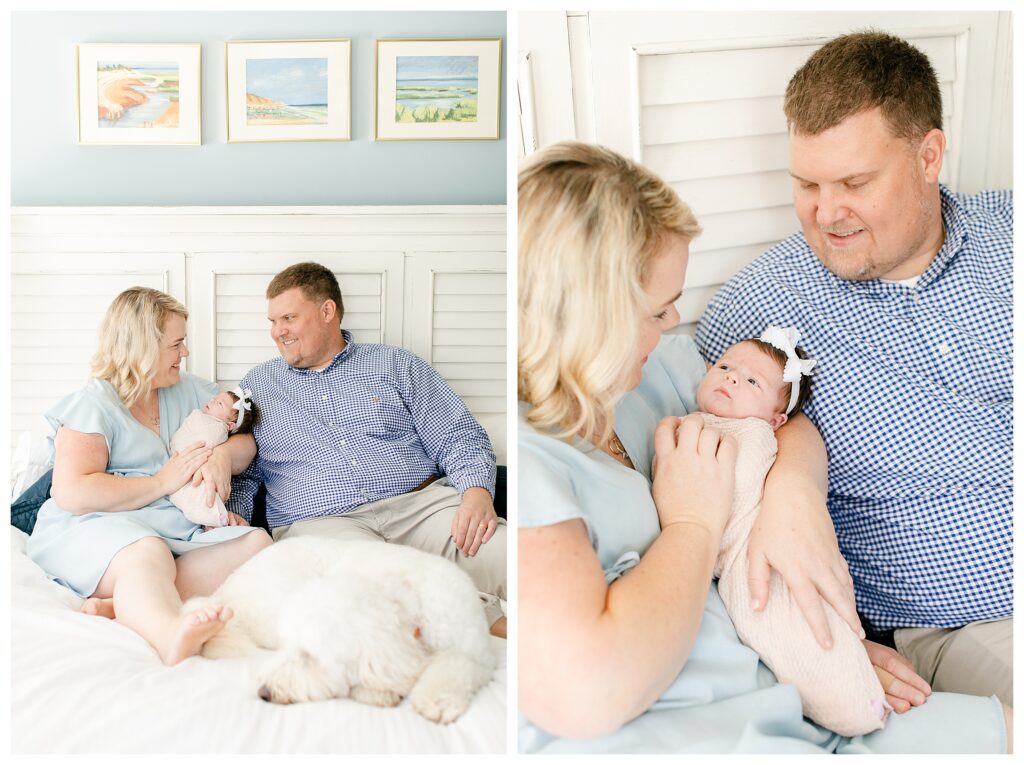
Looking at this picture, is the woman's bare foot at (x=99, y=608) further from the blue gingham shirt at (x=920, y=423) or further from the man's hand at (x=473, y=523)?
the blue gingham shirt at (x=920, y=423)

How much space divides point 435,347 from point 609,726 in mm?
1050

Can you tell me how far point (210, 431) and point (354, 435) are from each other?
11.1 inches

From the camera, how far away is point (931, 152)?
4.31 feet

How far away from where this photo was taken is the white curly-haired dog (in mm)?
986

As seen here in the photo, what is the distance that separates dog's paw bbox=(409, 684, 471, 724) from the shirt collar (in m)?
0.76

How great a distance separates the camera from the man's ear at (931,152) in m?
1.29

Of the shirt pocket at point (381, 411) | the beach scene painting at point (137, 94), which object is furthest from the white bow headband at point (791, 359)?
the beach scene painting at point (137, 94)

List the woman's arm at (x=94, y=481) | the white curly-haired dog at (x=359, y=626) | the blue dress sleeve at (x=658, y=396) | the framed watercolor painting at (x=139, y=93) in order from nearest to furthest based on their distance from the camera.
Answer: the white curly-haired dog at (x=359, y=626) < the blue dress sleeve at (x=658, y=396) < the woman's arm at (x=94, y=481) < the framed watercolor painting at (x=139, y=93)

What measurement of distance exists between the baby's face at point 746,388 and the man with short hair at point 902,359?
120 mm

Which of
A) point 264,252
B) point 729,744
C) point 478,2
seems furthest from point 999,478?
point 264,252

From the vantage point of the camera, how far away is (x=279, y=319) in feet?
5.18

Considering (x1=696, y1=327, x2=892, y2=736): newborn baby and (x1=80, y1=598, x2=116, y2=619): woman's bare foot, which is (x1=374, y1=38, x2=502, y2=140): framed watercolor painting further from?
(x1=80, y1=598, x2=116, y2=619): woman's bare foot

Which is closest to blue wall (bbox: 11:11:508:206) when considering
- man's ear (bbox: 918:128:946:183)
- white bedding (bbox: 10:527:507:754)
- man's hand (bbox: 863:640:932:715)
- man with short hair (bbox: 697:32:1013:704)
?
man with short hair (bbox: 697:32:1013:704)

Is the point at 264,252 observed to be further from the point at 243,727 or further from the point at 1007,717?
the point at 1007,717
